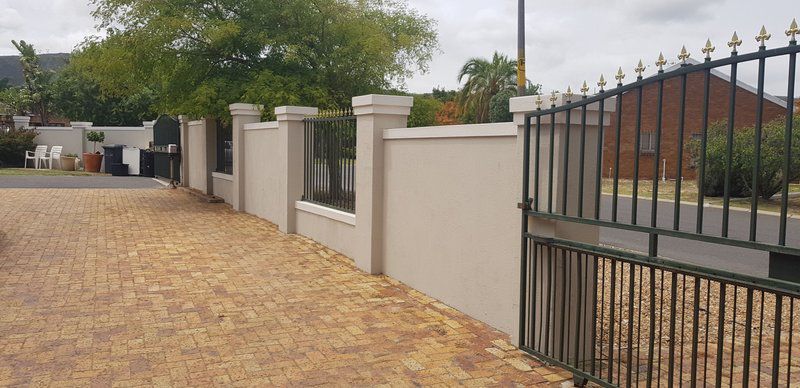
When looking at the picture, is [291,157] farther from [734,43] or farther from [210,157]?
[734,43]

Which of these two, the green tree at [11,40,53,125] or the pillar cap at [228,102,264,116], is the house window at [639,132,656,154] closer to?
the pillar cap at [228,102,264,116]

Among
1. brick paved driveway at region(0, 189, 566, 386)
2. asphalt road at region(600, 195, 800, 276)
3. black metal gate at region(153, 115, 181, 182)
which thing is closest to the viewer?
brick paved driveway at region(0, 189, 566, 386)

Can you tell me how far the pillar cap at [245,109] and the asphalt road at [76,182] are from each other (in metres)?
8.33

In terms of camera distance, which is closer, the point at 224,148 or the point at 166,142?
the point at 224,148

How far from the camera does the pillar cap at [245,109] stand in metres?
13.4

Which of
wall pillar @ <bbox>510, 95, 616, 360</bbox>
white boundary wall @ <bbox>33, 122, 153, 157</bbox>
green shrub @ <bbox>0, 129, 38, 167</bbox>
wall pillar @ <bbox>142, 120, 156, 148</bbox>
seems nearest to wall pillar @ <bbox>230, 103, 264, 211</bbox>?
wall pillar @ <bbox>510, 95, 616, 360</bbox>

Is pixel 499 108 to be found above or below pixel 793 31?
Result: above

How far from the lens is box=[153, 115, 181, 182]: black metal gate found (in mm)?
20703

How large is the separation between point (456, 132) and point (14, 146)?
91.4 feet

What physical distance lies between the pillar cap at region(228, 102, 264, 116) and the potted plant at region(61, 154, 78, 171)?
58.1 ft

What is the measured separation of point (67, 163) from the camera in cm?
2809

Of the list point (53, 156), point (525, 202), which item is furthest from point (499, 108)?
point (525, 202)

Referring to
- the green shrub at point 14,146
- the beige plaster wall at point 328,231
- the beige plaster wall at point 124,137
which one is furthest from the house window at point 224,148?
the green shrub at point 14,146

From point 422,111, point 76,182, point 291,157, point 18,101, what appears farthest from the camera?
point 18,101
